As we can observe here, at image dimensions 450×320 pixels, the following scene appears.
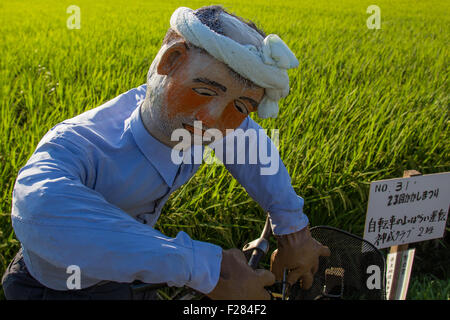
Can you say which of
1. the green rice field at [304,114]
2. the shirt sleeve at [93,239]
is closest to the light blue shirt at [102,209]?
the shirt sleeve at [93,239]

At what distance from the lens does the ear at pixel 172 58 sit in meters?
0.91

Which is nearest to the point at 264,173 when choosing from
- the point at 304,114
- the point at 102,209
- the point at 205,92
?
the point at 205,92

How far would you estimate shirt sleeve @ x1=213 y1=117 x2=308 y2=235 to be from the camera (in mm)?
1171

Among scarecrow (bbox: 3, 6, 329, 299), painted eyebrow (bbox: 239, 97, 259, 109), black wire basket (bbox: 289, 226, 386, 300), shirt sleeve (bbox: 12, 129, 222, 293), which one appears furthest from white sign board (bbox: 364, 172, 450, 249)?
shirt sleeve (bbox: 12, 129, 222, 293)

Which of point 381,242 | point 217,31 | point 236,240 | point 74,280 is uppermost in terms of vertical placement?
point 217,31

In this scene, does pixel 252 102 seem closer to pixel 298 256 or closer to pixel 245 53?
pixel 245 53

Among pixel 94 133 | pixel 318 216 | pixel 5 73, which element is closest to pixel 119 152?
pixel 94 133

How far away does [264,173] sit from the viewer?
1.18m

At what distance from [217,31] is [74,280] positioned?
56 cm

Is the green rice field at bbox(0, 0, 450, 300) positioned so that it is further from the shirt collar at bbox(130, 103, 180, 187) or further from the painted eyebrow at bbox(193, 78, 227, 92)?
the painted eyebrow at bbox(193, 78, 227, 92)

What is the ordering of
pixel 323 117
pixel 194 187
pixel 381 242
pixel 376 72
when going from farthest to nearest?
pixel 376 72
pixel 323 117
pixel 194 187
pixel 381 242

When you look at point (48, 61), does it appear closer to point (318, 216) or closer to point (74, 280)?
point (318, 216)

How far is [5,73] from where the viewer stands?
281 centimetres

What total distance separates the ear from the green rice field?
Result: 31.2 inches
